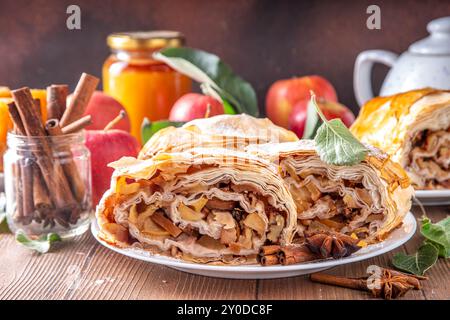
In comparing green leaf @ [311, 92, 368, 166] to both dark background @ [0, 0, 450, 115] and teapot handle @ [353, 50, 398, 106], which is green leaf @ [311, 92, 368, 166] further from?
dark background @ [0, 0, 450, 115]

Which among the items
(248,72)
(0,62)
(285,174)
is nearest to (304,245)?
(285,174)

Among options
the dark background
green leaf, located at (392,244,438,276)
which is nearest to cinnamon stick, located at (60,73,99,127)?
green leaf, located at (392,244,438,276)

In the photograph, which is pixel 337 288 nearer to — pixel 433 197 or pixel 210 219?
pixel 210 219

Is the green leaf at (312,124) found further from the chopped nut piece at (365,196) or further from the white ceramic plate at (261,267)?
the white ceramic plate at (261,267)

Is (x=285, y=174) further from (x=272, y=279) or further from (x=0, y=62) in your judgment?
(x=0, y=62)

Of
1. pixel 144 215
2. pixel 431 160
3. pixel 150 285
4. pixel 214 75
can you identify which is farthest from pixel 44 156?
pixel 431 160

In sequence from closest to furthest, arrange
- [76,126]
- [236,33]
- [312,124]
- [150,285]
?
[150,285]
[76,126]
[312,124]
[236,33]
